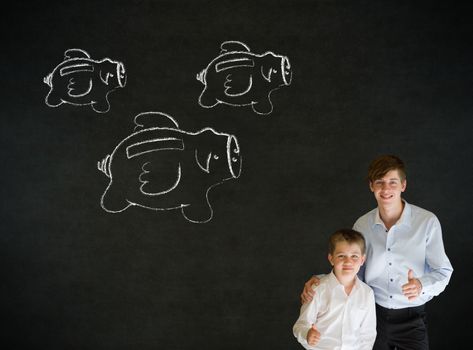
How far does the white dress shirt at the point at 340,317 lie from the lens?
6.77 ft

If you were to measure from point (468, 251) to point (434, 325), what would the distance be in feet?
1.63

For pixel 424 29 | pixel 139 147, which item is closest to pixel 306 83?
pixel 424 29

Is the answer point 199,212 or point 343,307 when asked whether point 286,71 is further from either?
point 343,307

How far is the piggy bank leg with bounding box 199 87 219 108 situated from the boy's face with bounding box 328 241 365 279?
4.41 feet

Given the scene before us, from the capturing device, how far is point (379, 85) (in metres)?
2.95

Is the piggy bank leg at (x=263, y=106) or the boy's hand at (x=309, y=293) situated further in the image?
the piggy bank leg at (x=263, y=106)

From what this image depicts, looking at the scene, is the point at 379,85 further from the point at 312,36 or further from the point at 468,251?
the point at 468,251

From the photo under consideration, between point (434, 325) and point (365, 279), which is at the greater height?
point (365, 279)

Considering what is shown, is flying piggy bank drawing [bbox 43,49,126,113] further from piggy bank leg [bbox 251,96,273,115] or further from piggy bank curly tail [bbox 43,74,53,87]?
piggy bank leg [bbox 251,96,273,115]

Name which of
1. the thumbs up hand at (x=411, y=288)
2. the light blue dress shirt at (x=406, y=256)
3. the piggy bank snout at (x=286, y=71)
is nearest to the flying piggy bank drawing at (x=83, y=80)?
the piggy bank snout at (x=286, y=71)

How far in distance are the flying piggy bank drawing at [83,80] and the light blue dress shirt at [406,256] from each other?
187cm

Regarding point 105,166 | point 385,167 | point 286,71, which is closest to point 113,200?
point 105,166

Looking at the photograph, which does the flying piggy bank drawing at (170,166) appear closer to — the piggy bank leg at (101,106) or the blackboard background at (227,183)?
the blackboard background at (227,183)

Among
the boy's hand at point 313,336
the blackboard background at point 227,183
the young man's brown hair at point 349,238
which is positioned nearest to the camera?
the boy's hand at point 313,336
